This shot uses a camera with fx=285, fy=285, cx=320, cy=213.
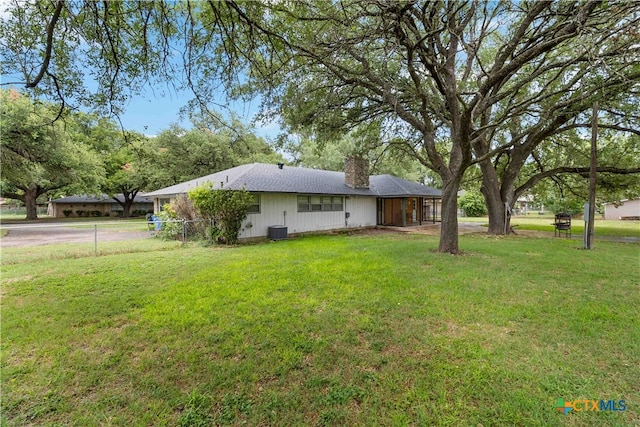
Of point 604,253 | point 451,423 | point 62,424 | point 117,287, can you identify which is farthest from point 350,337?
point 604,253

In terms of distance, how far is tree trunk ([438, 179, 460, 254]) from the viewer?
29.6 ft

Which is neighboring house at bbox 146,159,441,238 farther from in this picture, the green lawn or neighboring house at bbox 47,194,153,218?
neighboring house at bbox 47,194,153,218

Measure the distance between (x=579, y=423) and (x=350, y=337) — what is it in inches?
82.0

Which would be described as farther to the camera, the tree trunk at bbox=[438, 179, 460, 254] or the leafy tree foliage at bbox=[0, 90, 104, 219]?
the leafy tree foliage at bbox=[0, 90, 104, 219]

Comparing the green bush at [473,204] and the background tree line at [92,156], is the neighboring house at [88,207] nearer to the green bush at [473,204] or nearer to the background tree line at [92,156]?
the background tree line at [92,156]

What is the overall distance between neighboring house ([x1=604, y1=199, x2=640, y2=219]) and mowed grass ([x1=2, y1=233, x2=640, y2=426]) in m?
35.0

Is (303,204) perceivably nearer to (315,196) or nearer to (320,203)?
(315,196)

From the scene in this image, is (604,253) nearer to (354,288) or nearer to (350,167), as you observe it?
(354,288)

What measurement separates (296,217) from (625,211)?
38.2 metres

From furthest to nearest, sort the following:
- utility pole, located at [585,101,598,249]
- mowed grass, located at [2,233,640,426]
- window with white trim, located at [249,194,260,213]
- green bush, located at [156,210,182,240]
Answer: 1. window with white trim, located at [249,194,260,213]
2. green bush, located at [156,210,182,240]
3. utility pole, located at [585,101,598,249]
4. mowed grass, located at [2,233,640,426]

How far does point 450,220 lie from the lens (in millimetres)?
9164

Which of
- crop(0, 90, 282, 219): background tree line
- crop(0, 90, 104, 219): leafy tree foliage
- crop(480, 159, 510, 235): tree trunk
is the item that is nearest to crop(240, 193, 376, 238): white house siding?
crop(0, 90, 282, 219): background tree line

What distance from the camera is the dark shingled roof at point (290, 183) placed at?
1276 cm

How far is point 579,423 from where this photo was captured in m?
2.19
